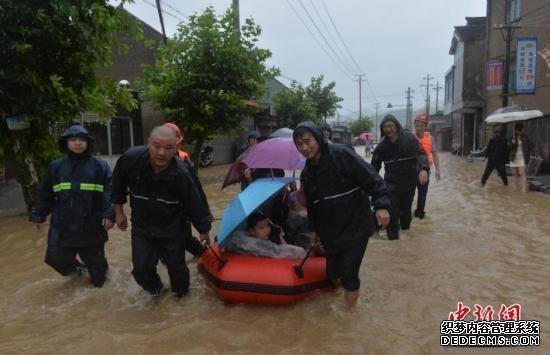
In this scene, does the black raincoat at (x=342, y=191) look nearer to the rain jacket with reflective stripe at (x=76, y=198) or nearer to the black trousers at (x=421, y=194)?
the rain jacket with reflective stripe at (x=76, y=198)

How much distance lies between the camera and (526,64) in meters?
15.3

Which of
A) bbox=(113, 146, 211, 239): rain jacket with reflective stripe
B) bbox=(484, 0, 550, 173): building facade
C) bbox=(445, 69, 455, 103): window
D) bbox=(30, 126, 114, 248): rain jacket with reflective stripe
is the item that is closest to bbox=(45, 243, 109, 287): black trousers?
bbox=(30, 126, 114, 248): rain jacket with reflective stripe

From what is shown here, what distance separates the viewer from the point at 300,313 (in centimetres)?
409

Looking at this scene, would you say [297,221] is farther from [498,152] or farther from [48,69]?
[498,152]

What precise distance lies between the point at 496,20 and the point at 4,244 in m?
24.0

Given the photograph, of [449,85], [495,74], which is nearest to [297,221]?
[495,74]

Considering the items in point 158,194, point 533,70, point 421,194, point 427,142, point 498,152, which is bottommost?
point 421,194

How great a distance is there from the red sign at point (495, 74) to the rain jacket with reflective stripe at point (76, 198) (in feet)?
59.9

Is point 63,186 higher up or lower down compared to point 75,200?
higher up

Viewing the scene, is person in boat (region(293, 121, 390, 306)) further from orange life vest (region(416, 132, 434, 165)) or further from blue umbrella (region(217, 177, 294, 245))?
orange life vest (region(416, 132, 434, 165))

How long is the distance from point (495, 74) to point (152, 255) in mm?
18509

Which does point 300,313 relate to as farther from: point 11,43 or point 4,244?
point 11,43

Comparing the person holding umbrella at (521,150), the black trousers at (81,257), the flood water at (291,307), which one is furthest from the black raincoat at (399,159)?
the person holding umbrella at (521,150)

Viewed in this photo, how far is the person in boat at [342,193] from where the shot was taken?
3.73 metres
